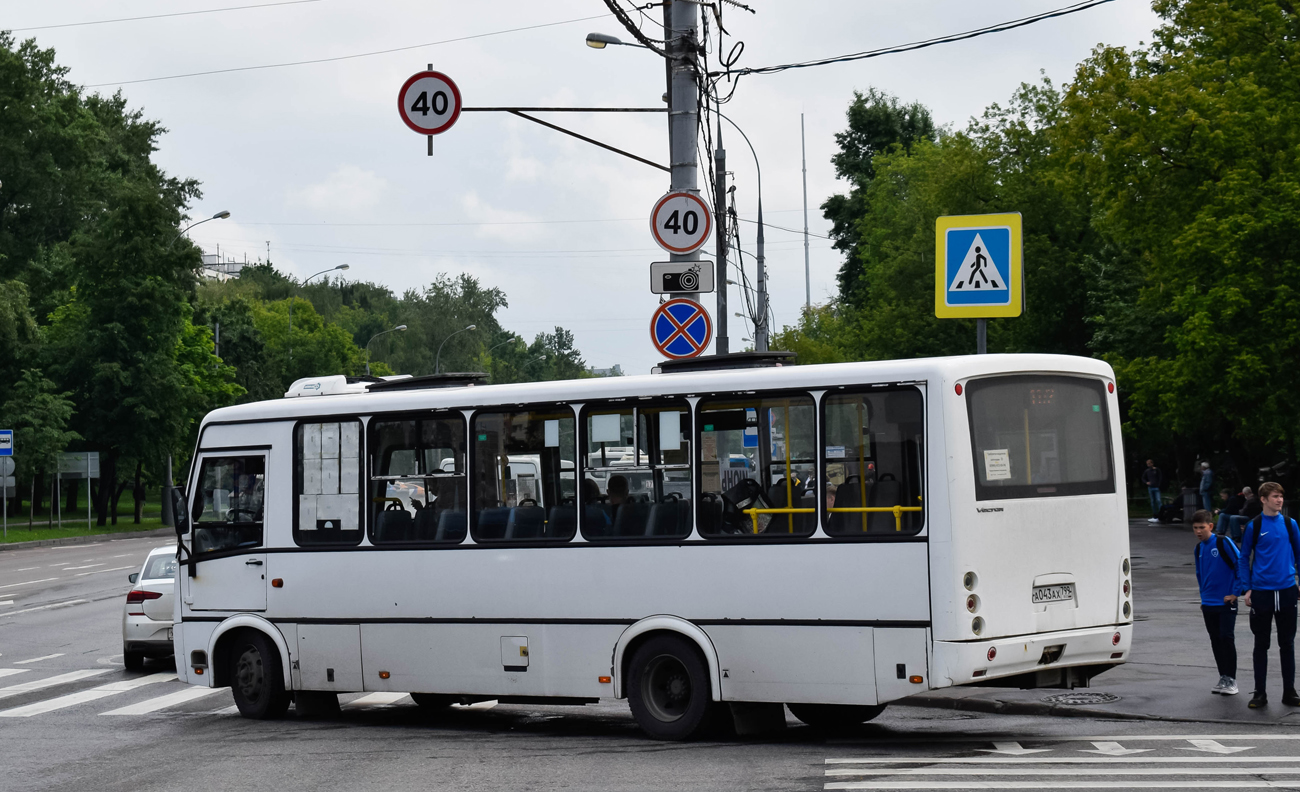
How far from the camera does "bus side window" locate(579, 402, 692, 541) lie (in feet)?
36.9

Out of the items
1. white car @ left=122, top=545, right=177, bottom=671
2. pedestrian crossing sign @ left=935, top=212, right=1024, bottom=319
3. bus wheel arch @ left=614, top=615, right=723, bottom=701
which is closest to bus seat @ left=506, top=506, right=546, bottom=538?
bus wheel arch @ left=614, top=615, right=723, bottom=701

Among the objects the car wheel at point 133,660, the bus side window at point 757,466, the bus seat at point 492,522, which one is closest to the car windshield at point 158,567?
the car wheel at point 133,660

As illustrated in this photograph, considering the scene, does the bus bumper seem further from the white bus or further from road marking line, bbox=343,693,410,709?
road marking line, bbox=343,693,410,709

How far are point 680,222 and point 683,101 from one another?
1423 millimetres

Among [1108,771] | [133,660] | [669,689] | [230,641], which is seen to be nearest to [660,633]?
[669,689]

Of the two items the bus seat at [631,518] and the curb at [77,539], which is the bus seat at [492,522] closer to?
the bus seat at [631,518]

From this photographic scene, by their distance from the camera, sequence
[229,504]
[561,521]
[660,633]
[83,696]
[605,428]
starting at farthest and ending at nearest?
[83,696] → [229,504] → [561,521] → [605,428] → [660,633]

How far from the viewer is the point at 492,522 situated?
476 inches

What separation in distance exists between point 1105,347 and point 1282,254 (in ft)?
47.9

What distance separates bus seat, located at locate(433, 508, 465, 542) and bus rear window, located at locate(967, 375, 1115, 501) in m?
4.21

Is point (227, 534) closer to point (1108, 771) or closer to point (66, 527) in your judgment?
point (1108, 771)

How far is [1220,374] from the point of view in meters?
33.2

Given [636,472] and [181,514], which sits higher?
[636,472]

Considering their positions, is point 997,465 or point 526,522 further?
point 526,522
